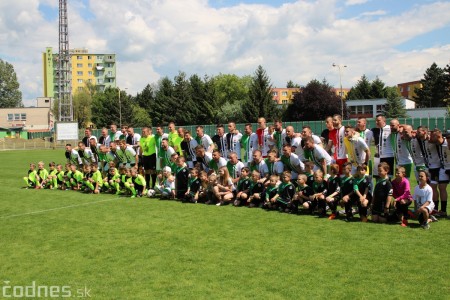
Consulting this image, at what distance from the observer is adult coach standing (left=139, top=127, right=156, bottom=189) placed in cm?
1304

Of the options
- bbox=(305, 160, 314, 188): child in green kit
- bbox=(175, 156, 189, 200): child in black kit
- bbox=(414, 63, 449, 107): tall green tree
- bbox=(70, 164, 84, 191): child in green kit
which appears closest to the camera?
bbox=(305, 160, 314, 188): child in green kit

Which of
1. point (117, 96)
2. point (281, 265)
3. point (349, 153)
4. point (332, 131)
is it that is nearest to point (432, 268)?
point (281, 265)

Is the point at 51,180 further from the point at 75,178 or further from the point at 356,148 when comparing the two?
the point at 356,148

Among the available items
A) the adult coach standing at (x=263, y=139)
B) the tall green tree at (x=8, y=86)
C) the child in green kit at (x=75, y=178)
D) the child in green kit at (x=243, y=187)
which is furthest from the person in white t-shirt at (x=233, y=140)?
the tall green tree at (x=8, y=86)

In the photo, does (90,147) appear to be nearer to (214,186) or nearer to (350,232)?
(214,186)

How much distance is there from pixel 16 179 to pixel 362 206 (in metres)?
15.4

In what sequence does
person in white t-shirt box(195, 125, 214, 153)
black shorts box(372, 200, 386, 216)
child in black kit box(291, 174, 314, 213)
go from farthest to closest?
person in white t-shirt box(195, 125, 214, 153)
child in black kit box(291, 174, 314, 213)
black shorts box(372, 200, 386, 216)

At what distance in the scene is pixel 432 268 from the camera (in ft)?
18.0

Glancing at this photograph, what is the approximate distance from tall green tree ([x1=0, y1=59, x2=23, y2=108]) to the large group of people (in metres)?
92.9

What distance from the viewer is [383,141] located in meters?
9.09

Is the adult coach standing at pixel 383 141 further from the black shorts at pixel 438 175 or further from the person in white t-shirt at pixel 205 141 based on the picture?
the person in white t-shirt at pixel 205 141

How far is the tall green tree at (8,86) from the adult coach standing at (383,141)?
101 meters

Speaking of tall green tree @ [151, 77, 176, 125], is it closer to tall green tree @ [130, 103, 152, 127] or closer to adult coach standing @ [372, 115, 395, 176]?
tall green tree @ [130, 103, 152, 127]

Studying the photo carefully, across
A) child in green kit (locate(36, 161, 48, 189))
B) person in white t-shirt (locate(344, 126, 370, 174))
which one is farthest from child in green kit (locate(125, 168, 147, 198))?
person in white t-shirt (locate(344, 126, 370, 174))
